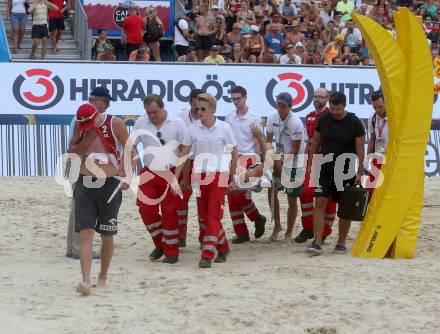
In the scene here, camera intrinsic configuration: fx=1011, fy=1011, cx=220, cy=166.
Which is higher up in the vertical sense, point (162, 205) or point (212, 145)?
point (212, 145)

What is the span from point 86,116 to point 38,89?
8.72 m

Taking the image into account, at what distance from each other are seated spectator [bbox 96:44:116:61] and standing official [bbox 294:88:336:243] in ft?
29.0

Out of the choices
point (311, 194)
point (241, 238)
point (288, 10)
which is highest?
point (288, 10)

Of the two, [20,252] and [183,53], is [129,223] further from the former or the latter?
[183,53]

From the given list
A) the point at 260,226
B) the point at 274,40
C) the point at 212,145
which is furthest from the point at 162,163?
the point at 274,40

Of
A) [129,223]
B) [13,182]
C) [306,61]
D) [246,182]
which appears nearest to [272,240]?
[246,182]

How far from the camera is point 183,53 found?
21.7m

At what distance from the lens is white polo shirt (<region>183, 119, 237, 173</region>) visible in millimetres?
10203

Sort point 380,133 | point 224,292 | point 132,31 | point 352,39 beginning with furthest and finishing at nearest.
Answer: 1. point 352,39
2. point 132,31
3. point 380,133
4. point 224,292

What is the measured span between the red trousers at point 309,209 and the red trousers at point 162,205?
5.98ft

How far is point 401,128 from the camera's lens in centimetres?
1050

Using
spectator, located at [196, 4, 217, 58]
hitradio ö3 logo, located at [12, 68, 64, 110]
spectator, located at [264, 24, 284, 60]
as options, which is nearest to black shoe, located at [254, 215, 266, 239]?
hitradio ö3 logo, located at [12, 68, 64, 110]

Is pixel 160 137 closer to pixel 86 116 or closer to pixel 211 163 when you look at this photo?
pixel 211 163

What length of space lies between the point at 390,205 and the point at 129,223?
12.8ft
